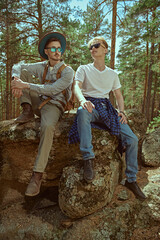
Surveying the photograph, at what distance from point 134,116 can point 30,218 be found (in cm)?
429

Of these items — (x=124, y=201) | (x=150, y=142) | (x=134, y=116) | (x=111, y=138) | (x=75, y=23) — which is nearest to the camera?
(x=124, y=201)

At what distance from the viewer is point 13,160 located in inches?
145

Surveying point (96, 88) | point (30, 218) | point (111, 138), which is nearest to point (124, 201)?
point (111, 138)

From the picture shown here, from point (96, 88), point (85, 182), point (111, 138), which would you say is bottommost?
point (85, 182)

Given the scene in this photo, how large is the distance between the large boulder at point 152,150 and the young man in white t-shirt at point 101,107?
1475mm

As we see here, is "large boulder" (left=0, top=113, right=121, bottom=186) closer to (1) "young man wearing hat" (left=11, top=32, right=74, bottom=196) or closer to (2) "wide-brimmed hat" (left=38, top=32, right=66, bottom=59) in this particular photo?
(1) "young man wearing hat" (left=11, top=32, right=74, bottom=196)

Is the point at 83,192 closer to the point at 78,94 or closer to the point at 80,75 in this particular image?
the point at 78,94

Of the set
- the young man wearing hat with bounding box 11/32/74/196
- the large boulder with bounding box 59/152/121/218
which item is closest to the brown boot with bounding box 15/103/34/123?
the young man wearing hat with bounding box 11/32/74/196

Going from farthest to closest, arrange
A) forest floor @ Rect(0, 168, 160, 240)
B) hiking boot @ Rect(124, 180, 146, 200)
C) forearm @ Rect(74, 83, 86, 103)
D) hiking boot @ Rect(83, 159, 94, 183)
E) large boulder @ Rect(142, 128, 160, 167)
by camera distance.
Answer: large boulder @ Rect(142, 128, 160, 167) → hiking boot @ Rect(124, 180, 146, 200) → forearm @ Rect(74, 83, 86, 103) → forest floor @ Rect(0, 168, 160, 240) → hiking boot @ Rect(83, 159, 94, 183)

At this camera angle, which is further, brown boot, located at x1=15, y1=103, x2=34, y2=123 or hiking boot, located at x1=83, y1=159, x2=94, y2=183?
brown boot, located at x1=15, y1=103, x2=34, y2=123

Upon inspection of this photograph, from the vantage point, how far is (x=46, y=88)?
3145 mm

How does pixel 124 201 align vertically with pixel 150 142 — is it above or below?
below

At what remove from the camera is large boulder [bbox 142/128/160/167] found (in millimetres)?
4430

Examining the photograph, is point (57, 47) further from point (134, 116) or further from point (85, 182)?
point (134, 116)
